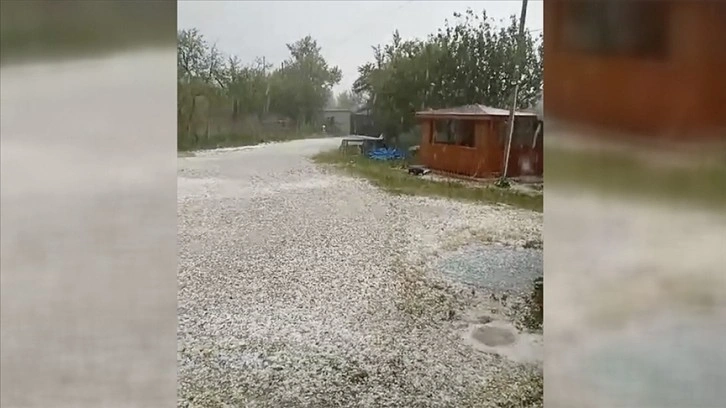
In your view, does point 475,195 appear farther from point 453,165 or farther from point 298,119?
point 298,119

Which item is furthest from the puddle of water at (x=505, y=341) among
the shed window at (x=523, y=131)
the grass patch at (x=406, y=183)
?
the shed window at (x=523, y=131)

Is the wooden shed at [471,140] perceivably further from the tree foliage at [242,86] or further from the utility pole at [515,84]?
the tree foliage at [242,86]

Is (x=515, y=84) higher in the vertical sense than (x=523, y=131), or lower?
higher

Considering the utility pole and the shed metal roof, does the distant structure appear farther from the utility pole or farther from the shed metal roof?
the utility pole

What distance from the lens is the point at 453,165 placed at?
1.55 meters

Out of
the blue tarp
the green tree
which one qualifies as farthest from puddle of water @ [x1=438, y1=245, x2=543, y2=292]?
the green tree

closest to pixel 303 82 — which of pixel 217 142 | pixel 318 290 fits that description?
pixel 217 142

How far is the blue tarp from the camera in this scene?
1528 millimetres
